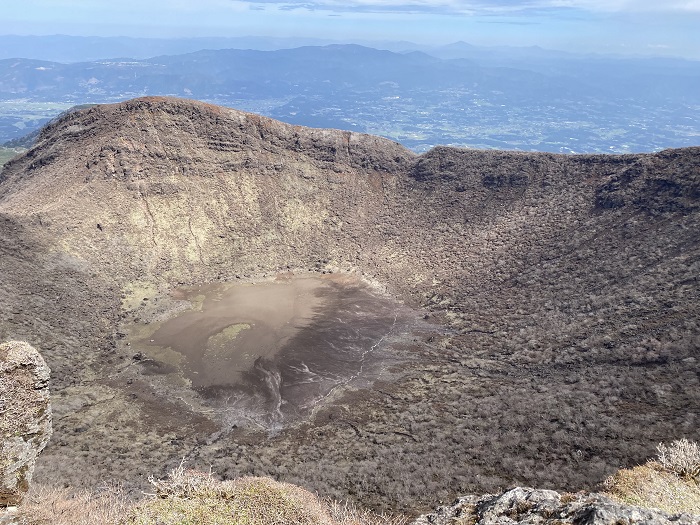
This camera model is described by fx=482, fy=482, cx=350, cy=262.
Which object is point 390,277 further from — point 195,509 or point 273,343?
point 195,509

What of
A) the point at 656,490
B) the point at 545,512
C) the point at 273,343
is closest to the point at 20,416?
the point at 545,512

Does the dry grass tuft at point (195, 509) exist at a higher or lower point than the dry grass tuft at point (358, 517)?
higher

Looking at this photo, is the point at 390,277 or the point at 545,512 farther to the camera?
the point at 390,277

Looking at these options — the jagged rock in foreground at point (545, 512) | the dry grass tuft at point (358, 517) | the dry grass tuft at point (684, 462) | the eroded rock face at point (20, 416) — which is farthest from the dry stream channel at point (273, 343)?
the dry grass tuft at point (684, 462)

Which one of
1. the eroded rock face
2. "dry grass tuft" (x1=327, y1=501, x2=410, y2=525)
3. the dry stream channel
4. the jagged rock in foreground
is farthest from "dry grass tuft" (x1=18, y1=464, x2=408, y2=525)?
the dry stream channel

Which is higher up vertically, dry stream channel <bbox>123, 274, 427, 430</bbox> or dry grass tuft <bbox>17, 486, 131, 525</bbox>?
dry grass tuft <bbox>17, 486, 131, 525</bbox>

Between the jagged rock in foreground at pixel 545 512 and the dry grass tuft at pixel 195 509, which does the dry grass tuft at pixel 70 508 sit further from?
the jagged rock in foreground at pixel 545 512

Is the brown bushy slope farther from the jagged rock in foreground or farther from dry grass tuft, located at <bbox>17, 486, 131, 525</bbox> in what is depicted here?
the jagged rock in foreground
